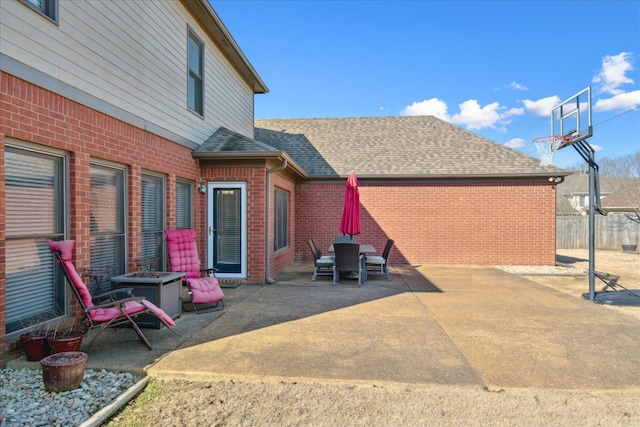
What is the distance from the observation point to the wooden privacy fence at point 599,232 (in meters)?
17.8

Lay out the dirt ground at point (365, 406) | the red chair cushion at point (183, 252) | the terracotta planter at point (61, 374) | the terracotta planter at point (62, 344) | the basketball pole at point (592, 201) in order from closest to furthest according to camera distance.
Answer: the dirt ground at point (365, 406), the terracotta planter at point (61, 374), the terracotta planter at point (62, 344), the red chair cushion at point (183, 252), the basketball pole at point (592, 201)

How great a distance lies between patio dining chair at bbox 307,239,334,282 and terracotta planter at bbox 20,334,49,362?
5796mm

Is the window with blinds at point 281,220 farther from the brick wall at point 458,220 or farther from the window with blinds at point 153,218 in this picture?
the window with blinds at point 153,218

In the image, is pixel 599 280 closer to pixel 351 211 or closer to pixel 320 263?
pixel 351 211

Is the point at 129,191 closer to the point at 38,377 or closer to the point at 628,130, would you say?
the point at 38,377

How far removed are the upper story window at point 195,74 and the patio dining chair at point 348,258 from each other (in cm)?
459

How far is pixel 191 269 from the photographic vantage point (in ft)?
22.0

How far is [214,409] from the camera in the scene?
300 cm

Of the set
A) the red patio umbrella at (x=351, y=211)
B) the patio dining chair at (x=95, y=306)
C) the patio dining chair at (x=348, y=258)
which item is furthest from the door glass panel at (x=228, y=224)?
the patio dining chair at (x=95, y=306)

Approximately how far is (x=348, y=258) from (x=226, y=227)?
9.75 feet

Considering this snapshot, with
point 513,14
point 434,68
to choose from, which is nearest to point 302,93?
point 434,68

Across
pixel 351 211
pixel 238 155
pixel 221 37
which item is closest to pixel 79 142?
pixel 238 155

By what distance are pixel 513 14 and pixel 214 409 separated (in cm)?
1369

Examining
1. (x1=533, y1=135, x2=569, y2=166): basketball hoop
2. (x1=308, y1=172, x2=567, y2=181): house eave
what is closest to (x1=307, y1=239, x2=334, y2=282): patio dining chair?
(x1=308, y1=172, x2=567, y2=181): house eave
